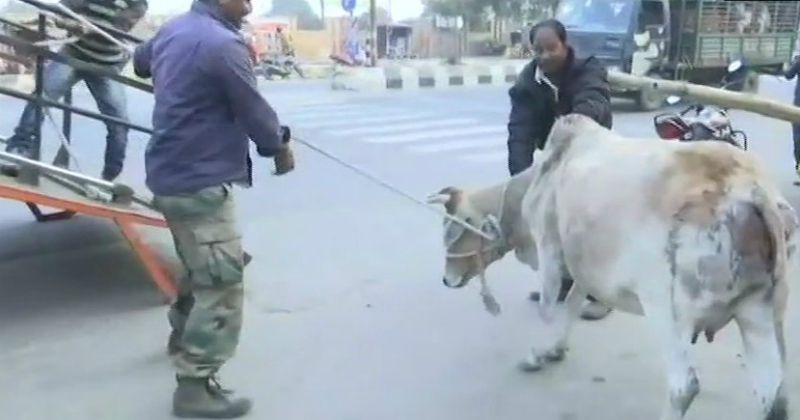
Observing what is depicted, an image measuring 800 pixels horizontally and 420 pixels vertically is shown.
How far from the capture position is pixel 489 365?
15.5ft

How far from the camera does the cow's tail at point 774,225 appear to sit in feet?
11.5

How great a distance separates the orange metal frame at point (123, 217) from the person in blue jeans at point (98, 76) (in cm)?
128

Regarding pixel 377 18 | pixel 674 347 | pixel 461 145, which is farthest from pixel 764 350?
pixel 377 18

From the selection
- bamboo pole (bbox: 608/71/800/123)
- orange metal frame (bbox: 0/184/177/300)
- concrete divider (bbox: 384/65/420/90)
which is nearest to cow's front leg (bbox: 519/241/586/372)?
bamboo pole (bbox: 608/71/800/123)

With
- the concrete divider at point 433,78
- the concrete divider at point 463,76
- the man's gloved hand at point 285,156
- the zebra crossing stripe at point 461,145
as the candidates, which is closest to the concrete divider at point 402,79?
the concrete divider at point 433,78

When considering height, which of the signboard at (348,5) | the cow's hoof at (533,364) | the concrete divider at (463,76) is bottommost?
the concrete divider at (463,76)

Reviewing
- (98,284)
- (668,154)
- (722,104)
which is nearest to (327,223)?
(98,284)

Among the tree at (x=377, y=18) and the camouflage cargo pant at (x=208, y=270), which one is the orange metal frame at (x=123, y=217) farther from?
the tree at (x=377, y=18)

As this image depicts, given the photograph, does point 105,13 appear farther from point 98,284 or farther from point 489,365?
point 489,365

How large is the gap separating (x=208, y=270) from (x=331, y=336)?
4.17 ft

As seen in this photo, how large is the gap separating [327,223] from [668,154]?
165 inches

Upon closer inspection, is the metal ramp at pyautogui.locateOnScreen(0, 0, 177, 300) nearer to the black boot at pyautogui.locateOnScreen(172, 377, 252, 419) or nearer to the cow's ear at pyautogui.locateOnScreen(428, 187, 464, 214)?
the black boot at pyautogui.locateOnScreen(172, 377, 252, 419)

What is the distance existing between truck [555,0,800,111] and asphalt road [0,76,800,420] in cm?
921

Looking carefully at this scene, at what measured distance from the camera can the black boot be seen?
411cm
